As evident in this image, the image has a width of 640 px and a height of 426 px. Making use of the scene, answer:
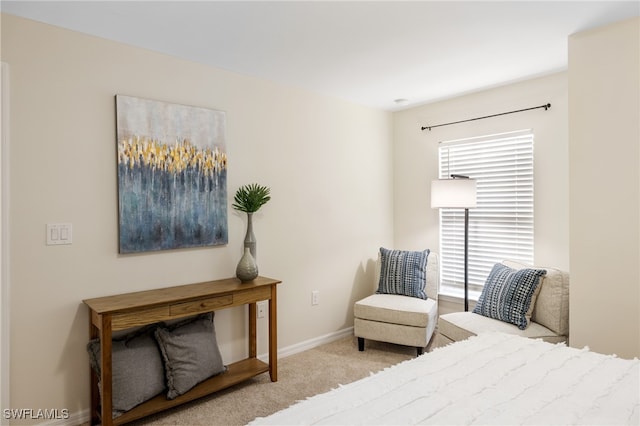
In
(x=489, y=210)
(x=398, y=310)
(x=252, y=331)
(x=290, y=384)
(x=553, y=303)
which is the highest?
(x=489, y=210)

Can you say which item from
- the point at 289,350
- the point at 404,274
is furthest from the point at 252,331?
the point at 404,274

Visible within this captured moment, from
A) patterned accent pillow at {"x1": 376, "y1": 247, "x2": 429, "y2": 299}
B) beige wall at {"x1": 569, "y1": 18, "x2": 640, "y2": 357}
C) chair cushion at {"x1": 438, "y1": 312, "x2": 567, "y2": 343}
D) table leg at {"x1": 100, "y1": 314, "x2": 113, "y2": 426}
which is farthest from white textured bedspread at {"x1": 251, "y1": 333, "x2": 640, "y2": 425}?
patterned accent pillow at {"x1": 376, "y1": 247, "x2": 429, "y2": 299}

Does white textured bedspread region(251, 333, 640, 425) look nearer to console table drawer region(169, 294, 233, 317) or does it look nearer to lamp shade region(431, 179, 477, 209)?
console table drawer region(169, 294, 233, 317)

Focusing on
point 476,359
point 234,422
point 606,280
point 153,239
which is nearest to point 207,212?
point 153,239

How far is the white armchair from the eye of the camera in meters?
3.40

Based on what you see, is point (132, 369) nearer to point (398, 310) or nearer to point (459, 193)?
point (398, 310)

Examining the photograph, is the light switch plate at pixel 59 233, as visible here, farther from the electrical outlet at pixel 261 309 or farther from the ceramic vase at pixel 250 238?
the electrical outlet at pixel 261 309

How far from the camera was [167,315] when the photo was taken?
97.9 inches

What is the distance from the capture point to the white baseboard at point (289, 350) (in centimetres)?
245

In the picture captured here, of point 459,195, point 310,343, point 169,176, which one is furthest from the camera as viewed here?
point 310,343

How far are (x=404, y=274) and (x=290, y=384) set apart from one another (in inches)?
59.7

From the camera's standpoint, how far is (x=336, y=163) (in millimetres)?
4027

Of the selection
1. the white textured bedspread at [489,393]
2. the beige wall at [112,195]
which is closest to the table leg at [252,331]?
the beige wall at [112,195]

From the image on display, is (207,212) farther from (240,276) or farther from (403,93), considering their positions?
(403,93)
